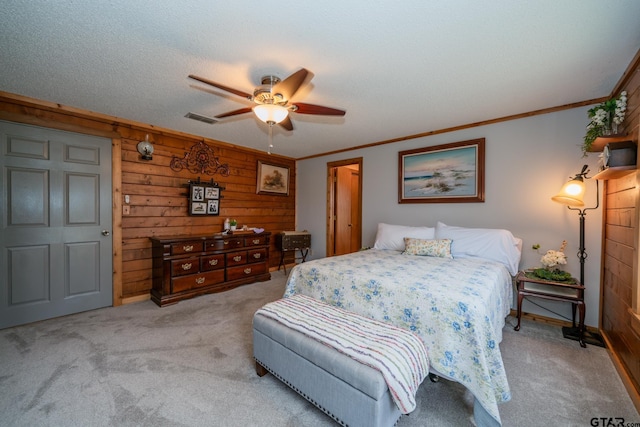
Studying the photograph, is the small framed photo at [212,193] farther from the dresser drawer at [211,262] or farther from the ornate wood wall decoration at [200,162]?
the dresser drawer at [211,262]

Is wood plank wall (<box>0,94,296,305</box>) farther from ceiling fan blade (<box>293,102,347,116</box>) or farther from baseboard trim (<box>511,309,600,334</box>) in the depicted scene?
baseboard trim (<box>511,309,600,334</box>)

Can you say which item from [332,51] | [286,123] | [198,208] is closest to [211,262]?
[198,208]

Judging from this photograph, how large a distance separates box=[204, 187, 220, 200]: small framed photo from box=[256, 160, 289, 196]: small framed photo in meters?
0.84

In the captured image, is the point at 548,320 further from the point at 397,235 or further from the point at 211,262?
the point at 211,262

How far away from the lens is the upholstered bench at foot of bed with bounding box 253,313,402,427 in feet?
4.20

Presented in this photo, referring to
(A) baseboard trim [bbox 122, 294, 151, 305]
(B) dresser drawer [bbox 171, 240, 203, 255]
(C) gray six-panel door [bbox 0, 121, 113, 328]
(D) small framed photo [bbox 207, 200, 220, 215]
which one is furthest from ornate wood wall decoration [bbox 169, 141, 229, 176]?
(A) baseboard trim [bbox 122, 294, 151, 305]

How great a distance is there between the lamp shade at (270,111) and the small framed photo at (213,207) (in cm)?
244

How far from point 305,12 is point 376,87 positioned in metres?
1.08

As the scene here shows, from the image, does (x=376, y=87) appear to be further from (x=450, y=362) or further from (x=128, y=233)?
(x=128, y=233)

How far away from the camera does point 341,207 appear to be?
17.6ft

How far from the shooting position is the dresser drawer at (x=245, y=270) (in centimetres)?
394

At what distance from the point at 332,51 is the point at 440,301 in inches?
74.1

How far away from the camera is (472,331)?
152 centimetres

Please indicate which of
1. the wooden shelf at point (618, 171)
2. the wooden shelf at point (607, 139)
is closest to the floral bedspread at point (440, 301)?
the wooden shelf at point (618, 171)
